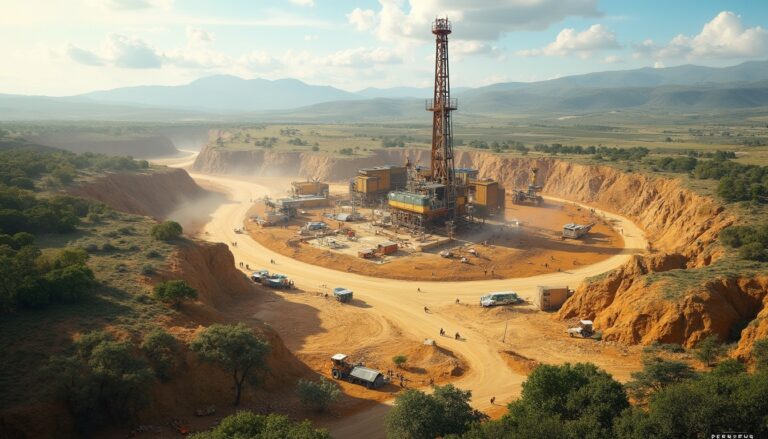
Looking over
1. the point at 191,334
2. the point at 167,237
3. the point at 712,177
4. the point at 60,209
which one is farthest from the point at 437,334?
the point at 712,177

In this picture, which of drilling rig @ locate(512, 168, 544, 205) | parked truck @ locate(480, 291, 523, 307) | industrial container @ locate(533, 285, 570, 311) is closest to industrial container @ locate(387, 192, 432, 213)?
parked truck @ locate(480, 291, 523, 307)

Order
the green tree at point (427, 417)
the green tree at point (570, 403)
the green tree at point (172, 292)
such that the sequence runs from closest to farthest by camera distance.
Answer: the green tree at point (570, 403), the green tree at point (427, 417), the green tree at point (172, 292)

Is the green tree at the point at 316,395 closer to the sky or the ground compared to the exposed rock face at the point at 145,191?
closer to the ground

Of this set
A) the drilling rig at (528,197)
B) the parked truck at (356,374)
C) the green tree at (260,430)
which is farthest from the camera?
the drilling rig at (528,197)

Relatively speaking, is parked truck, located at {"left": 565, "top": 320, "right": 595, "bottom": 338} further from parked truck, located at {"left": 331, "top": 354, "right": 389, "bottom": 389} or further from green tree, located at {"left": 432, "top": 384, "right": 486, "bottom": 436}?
green tree, located at {"left": 432, "top": 384, "right": 486, "bottom": 436}

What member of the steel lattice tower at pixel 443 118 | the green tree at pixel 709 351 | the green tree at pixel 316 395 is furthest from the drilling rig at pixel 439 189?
the green tree at pixel 316 395

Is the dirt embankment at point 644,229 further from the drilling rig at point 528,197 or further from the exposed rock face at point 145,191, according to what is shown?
the exposed rock face at point 145,191
